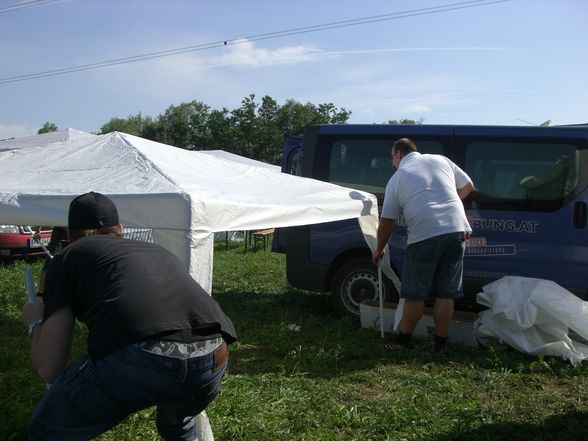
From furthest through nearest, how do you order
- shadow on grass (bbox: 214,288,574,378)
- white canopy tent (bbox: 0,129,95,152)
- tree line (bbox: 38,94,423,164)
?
tree line (bbox: 38,94,423,164) → white canopy tent (bbox: 0,129,95,152) → shadow on grass (bbox: 214,288,574,378)

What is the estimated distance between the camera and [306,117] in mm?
39875

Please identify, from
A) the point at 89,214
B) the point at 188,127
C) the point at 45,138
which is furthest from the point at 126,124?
the point at 89,214

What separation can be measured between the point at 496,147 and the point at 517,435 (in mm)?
3266

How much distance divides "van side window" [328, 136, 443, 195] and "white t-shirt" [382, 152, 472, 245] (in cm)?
128

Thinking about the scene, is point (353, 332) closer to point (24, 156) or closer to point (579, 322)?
point (579, 322)

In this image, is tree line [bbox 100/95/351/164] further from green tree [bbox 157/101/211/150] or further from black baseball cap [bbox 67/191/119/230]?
black baseball cap [bbox 67/191/119/230]

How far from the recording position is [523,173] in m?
5.71

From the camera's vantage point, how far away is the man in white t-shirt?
4.69 meters

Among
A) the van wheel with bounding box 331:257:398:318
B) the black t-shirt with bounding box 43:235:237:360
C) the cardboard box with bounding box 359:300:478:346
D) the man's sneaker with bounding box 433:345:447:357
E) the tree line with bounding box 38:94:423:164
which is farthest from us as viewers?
the tree line with bounding box 38:94:423:164

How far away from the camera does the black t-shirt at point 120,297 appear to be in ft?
6.40

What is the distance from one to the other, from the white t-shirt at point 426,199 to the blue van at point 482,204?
881 mm

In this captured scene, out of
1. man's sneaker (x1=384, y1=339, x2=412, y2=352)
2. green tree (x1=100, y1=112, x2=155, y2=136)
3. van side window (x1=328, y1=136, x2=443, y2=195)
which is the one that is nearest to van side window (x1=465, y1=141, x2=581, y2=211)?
van side window (x1=328, y1=136, x2=443, y2=195)

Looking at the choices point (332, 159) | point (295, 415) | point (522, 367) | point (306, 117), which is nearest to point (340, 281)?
point (332, 159)

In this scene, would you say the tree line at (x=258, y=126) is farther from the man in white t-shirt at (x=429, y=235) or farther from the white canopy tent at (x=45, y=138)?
the man in white t-shirt at (x=429, y=235)
